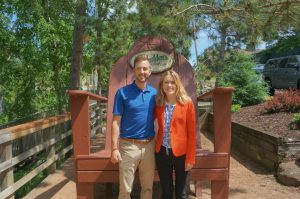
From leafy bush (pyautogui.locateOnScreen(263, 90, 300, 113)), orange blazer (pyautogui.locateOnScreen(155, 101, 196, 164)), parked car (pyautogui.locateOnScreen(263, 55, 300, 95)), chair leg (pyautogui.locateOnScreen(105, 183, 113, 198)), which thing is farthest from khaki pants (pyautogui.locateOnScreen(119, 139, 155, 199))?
parked car (pyautogui.locateOnScreen(263, 55, 300, 95))

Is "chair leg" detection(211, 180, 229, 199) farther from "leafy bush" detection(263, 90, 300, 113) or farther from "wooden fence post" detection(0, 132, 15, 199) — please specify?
"leafy bush" detection(263, 90, 300, 113)

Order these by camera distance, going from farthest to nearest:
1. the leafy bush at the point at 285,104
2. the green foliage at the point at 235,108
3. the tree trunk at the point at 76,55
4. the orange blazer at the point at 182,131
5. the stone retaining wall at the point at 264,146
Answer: the green foliage at the point at 235,108 < the leafy bush at the point at 285,104 < the tree trunk at the point at 76,55 < the stone retaining wall at the point at 264,146 < the orange blazer at the point at 182,131

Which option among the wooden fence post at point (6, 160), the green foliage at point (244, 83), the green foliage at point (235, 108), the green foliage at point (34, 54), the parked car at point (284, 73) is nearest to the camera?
the wooden fence post at point (6, 160)

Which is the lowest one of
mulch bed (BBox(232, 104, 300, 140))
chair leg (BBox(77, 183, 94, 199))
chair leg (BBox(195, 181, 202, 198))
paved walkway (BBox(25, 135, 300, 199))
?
paved walkway (BBox(25, 135, 300, 199))

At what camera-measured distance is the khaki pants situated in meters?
3.35

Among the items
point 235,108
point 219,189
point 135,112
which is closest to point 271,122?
point 235,108

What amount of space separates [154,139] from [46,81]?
30.4 feet

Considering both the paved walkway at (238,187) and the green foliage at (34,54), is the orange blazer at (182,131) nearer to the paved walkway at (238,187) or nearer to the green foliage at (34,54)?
the paved walkway at (238,187)

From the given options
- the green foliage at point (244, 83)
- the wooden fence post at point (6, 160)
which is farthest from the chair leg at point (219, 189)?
the green foliage at point (244, 83)

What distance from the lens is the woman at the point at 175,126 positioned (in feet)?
10.7

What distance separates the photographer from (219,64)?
20.0m

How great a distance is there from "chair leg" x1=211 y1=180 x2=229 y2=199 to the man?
28.4 inches

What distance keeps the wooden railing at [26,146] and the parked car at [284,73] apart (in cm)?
957

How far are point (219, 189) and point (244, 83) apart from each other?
869 centimetres
